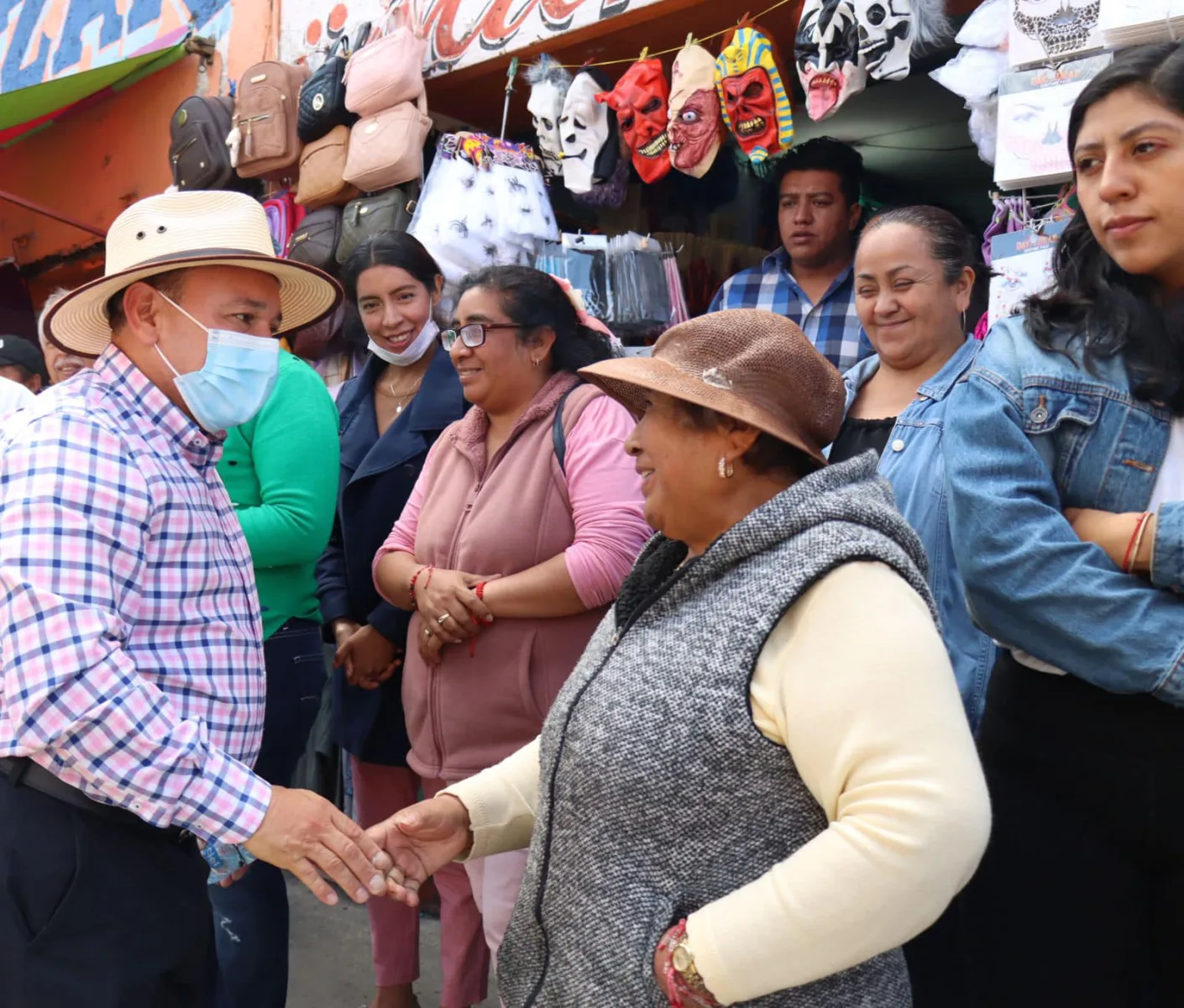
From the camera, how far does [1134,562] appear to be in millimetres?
1630

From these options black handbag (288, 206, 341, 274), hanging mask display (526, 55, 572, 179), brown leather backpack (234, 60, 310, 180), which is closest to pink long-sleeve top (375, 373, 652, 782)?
hanging mask display (526, 55, 572, 179)

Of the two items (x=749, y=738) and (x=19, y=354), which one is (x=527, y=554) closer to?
(x=749, y=738)

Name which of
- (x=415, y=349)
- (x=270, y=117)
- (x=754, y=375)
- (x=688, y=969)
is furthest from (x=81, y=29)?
(x=688, y=969)

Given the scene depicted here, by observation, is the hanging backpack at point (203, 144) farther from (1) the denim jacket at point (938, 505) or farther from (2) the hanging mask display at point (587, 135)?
(1) the denim jacket at point (938, 505)

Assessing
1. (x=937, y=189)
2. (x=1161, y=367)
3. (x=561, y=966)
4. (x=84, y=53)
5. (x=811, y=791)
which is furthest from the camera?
(x=84, y=53)

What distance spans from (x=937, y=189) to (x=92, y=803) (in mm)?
6725

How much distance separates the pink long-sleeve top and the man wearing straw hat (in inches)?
30.4

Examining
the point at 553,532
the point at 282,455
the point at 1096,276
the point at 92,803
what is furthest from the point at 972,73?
the point at 92,803

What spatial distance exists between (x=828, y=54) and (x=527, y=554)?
2.05m

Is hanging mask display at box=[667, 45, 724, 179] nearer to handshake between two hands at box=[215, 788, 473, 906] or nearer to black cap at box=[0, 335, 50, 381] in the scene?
handshake between two hands at box=[215, 788, 473, 906]

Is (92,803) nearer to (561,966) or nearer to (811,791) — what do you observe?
(561,966)

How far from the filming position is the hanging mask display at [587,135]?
A: 4.44 m

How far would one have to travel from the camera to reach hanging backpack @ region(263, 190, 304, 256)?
18.7 ft

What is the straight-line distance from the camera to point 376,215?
497 cm
